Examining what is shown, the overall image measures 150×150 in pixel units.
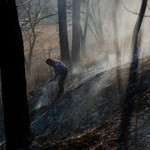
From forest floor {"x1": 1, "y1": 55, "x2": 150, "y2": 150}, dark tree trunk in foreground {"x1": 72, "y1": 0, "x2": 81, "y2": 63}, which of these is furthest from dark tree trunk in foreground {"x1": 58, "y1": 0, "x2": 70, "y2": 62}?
forest floor {"x1": 1, "y1": 55, "x2": 150, "y2": 150}

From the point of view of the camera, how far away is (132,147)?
2443 mm

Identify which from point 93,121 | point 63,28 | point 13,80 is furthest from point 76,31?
point 13,80

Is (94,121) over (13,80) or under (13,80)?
under

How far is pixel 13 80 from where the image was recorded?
2.98 m

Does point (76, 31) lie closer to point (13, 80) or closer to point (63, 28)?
point (63, 28)

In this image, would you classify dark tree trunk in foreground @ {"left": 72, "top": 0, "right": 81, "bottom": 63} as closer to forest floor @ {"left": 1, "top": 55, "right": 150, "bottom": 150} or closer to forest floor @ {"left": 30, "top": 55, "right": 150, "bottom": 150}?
forest floor @ {"left": 1, "top": 55, "right": 150, "bottom": 150}

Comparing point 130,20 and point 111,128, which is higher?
point 130,20

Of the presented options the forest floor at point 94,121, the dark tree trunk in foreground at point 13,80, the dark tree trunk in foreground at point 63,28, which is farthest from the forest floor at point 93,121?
the dark tree trunk in foreground at point 63,28

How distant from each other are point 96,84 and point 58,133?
2.52 m

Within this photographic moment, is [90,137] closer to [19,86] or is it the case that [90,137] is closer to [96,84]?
[19,86]

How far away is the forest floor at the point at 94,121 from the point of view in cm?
269

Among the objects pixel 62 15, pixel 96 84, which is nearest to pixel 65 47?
pixel 62 15

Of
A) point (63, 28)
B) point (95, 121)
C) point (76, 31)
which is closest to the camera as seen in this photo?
point (95, 121)

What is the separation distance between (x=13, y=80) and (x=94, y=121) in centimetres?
192
